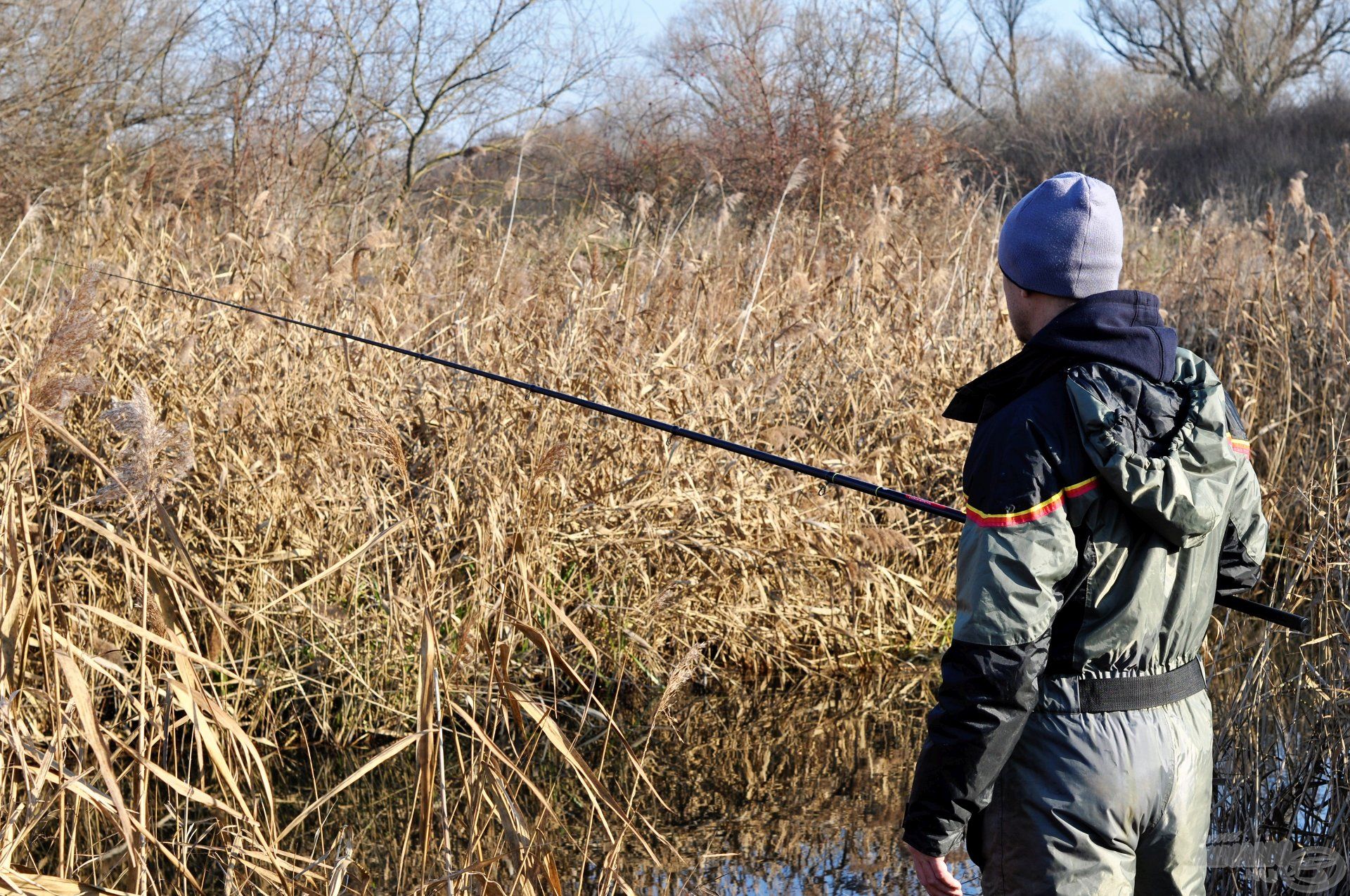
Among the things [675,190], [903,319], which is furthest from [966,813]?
[675,190]

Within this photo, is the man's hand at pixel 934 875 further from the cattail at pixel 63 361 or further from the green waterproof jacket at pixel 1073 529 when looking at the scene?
the cattail at pixel 63 361

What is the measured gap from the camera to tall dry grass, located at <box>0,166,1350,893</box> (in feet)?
9.95

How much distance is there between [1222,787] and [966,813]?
158 cm

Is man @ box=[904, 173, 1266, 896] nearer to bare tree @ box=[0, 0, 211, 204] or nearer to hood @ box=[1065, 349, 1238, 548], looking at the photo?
hood @ box=[1065, 349, 1238, 548]

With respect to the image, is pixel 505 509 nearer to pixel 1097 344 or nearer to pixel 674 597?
pixel 674 597

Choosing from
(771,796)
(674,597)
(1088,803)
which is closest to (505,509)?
(674,597)

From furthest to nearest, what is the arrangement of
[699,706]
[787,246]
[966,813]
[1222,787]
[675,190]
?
[675,190]
[787,246]
[699,706]
[1222,787]
[966,813]

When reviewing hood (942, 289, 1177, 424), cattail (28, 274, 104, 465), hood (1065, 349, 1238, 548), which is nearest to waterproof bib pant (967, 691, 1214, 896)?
hood (1065, 349, 1238, 548)

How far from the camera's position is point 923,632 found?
4.86 meters

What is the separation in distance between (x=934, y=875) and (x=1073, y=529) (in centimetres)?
49

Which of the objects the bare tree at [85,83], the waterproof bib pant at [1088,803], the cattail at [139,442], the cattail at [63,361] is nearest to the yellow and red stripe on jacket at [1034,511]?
the waterproof bib pant at [1088,803]

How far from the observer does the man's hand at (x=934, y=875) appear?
1.66 metres

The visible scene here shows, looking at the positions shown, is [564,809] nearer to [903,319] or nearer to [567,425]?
[567,425]

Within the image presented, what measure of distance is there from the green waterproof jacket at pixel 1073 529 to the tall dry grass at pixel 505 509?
98 cm
